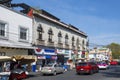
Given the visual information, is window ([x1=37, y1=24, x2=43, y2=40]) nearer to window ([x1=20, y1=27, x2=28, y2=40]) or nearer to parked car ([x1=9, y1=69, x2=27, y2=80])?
window ([x1=20, y1=27, x2=28, y2=40])

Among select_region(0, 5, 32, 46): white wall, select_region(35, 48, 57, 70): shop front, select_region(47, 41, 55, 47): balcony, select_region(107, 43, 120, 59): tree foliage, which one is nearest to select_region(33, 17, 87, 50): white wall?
select_region(47, 41, 55, 47): balcony

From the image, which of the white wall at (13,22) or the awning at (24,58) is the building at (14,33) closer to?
the white wall at (13,22)

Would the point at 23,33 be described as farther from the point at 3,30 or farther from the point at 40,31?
the point at 3,30

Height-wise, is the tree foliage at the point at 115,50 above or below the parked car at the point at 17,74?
above

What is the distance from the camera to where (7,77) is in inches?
1025

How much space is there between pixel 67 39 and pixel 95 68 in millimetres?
19800

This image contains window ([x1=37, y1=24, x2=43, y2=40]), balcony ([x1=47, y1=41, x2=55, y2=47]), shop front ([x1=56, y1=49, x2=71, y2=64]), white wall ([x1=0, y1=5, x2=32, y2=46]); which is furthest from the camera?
shop front ([x1=56, y1=49, x2=71, y2=64])

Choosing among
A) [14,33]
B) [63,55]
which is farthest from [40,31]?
[63,55]

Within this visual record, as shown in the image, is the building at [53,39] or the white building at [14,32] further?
the building at [53,39]

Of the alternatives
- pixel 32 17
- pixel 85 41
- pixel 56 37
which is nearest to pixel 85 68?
pixel 32 17

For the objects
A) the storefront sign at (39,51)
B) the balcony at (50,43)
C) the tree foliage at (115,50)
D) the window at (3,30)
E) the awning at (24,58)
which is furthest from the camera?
the tree foliage at (115,50)

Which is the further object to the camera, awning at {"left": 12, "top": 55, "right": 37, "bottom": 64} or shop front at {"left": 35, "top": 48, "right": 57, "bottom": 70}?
shop front at {"left": 35, "top": 48, "right": 57, "bottom": 70}

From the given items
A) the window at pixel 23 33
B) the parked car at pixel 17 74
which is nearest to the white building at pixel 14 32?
the window at pixel 23 33

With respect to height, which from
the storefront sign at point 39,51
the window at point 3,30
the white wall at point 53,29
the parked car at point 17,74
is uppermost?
the white wall at point 53,29
